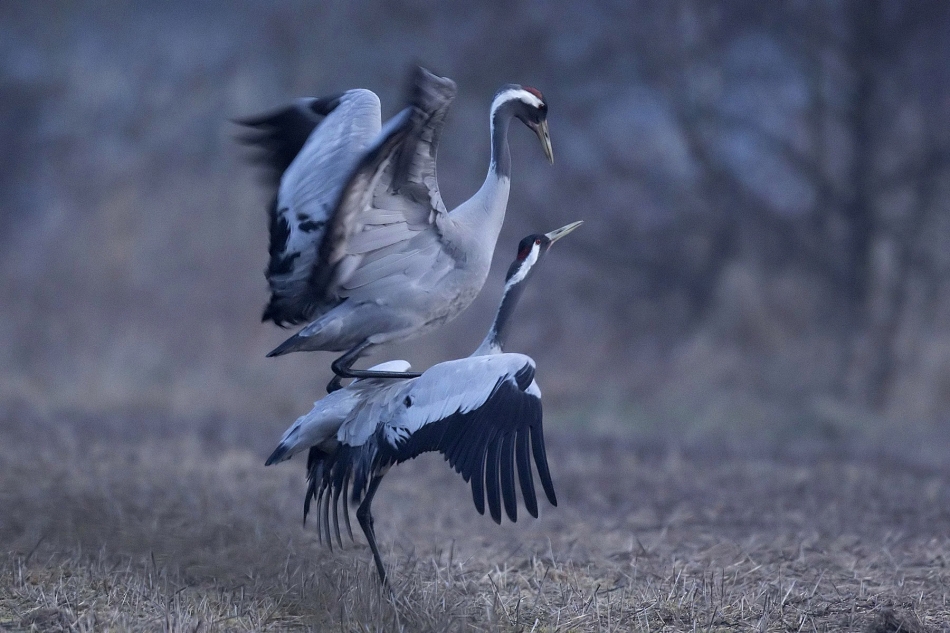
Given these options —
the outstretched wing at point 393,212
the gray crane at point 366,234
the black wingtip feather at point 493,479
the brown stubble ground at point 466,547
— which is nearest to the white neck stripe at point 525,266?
the gray crane at point 366,234

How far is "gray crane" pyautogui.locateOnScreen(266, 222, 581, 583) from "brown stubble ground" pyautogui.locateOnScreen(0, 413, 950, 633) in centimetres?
38

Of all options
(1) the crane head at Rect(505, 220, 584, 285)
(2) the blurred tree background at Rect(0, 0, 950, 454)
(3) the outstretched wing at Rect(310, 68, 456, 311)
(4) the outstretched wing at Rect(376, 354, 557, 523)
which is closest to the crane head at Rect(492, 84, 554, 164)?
(1) the crane head at Rect(505, 220, 584, 285)

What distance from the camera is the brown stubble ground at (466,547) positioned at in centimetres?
378

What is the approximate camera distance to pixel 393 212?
14.1 feet

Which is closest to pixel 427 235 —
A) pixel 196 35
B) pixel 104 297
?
pixel 104 297

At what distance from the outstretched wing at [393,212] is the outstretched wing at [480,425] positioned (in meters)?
0.52

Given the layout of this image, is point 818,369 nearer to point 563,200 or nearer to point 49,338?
point 563,200

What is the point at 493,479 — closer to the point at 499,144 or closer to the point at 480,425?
the point at 480,425

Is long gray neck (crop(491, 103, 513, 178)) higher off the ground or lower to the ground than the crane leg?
higher

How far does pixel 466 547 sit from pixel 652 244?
24.7 ft

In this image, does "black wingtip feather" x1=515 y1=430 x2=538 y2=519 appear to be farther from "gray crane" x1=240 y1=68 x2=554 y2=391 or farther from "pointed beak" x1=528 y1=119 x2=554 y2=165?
"pointed beak" x1=528 y1=119 x2=554 y2=165

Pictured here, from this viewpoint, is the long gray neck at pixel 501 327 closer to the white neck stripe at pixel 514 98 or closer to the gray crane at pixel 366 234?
the gray crane at pixel 366 234

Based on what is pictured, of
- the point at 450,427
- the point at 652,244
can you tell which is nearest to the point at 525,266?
the point at 450,427

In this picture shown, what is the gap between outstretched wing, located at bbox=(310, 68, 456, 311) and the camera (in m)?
3.87
